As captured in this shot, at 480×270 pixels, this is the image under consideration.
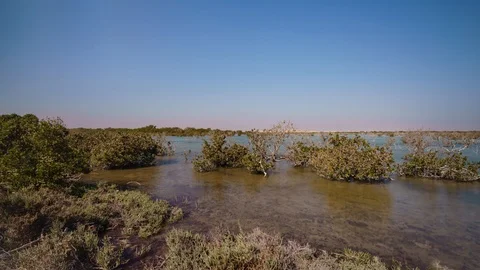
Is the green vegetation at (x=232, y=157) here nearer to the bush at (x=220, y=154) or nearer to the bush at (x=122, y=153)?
the bush at (x=220, y=154)

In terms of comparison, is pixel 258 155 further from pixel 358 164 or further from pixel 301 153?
pixel 358 164

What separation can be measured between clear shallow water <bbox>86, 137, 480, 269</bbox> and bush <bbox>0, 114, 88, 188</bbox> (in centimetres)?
380

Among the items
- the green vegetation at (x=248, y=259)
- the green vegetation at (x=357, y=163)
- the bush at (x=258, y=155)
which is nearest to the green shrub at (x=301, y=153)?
the bush at (x=258, y=155)

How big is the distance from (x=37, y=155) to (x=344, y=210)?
11520mm

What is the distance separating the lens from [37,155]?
10109 millimetres

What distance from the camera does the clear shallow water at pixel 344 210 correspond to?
23.3ft

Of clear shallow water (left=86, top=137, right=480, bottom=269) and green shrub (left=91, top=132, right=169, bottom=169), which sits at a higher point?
green shrub (left=91, top=132, right=169, bottom=169)

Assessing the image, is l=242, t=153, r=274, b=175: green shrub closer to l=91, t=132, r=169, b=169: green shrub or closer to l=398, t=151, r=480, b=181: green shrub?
l=91, t=132, r=169, b=169: green shrub

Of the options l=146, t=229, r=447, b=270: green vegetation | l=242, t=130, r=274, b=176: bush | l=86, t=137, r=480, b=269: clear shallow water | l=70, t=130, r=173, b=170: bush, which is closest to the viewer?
l=146, t=229, r=447, b=270: green vegetation

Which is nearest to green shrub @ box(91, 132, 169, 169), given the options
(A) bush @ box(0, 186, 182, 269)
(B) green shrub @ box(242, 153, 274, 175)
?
(B) green shrub @ box(242, 153, 274, 175)

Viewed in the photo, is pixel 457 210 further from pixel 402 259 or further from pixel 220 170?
pixel 220 170

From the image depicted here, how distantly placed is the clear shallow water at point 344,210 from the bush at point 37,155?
380 centimetres

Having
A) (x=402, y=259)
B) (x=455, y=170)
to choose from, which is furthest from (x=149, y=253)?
(x=455, y=170)

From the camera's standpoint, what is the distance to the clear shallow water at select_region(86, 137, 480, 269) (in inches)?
280
